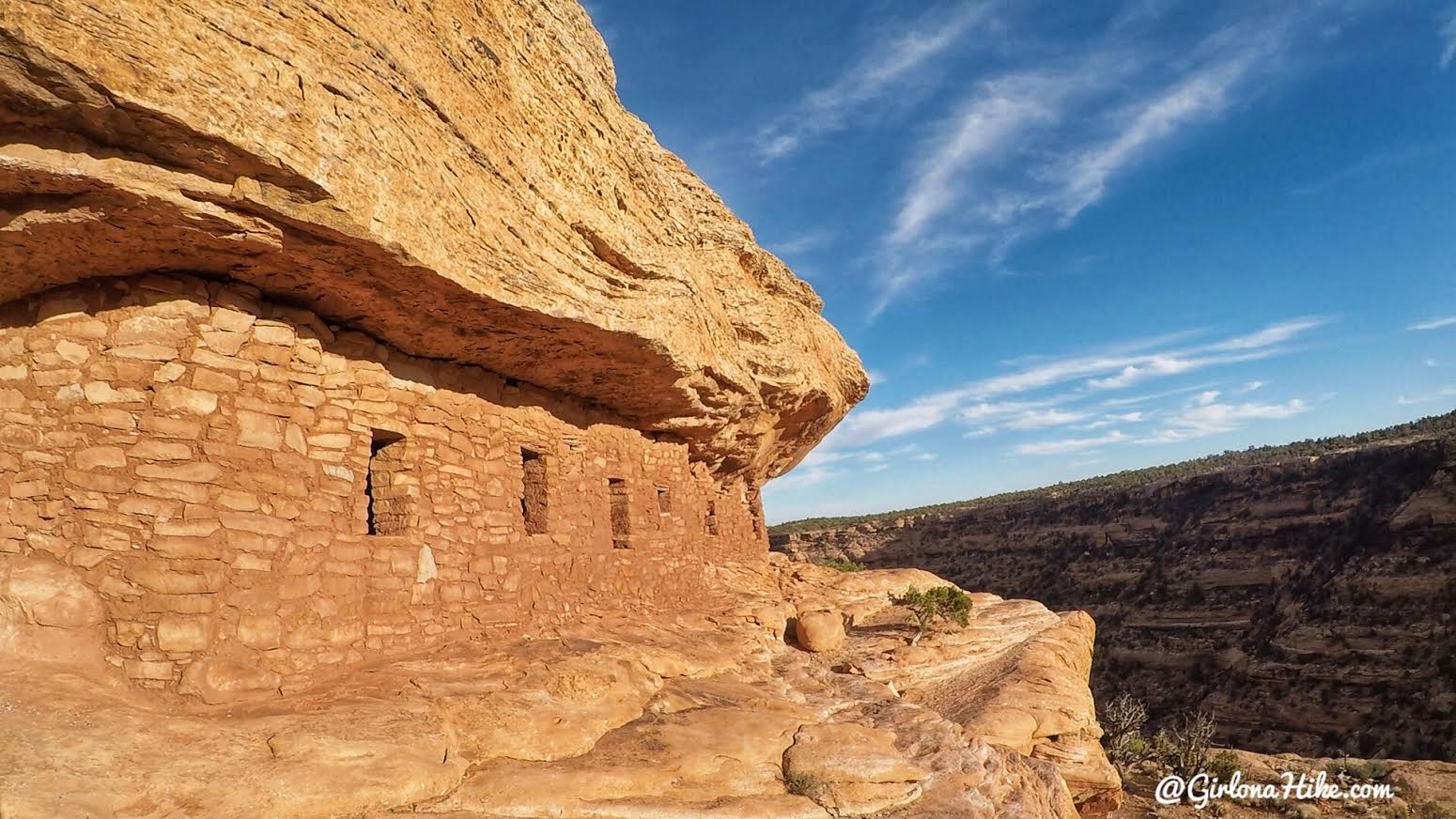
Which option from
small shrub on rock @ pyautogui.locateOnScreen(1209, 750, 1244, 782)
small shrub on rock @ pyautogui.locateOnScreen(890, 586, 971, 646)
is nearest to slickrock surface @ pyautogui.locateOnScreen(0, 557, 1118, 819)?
small shrub on rock @ pyautogui.locateOnScreen(890, 586, 971, 646)

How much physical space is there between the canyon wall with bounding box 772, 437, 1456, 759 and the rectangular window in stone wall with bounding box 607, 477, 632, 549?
11016 millimetres

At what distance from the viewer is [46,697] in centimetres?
367

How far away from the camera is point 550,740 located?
4629mm

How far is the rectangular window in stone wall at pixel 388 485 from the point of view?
6078 millimetres

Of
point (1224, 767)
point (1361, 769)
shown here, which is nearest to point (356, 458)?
point (1224, 767)

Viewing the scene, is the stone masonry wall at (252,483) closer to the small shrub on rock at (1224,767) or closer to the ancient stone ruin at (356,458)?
the ancient stone ruin at (356,458)

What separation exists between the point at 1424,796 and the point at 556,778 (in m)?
13.5

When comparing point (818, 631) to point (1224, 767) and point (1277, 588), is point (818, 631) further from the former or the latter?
point (1277, 588)

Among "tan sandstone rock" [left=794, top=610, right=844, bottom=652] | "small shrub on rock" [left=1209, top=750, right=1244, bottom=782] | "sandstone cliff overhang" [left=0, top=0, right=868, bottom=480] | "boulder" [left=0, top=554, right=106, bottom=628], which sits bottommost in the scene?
"small shrub on rock" [left=1209, top=750, right=1244, bottom=782]

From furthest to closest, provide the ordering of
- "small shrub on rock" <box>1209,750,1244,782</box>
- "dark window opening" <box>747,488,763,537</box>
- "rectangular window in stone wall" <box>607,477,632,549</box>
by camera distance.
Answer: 1. "dark window opening" <box>747,488,763,537</box>
2. "small shrub on rock" <box>1209,750,1244,782</box>
3. "rectangular window in stone wall" <box>607,477,632,549</box>

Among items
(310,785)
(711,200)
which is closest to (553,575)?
(310,785)

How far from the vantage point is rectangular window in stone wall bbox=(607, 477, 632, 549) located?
8.78 metres

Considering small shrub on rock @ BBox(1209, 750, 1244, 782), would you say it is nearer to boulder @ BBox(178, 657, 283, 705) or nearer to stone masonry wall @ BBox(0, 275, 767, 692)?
stone masonry wall @ BBox(0, 275, 767, 692)

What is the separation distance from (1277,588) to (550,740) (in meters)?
32.9
